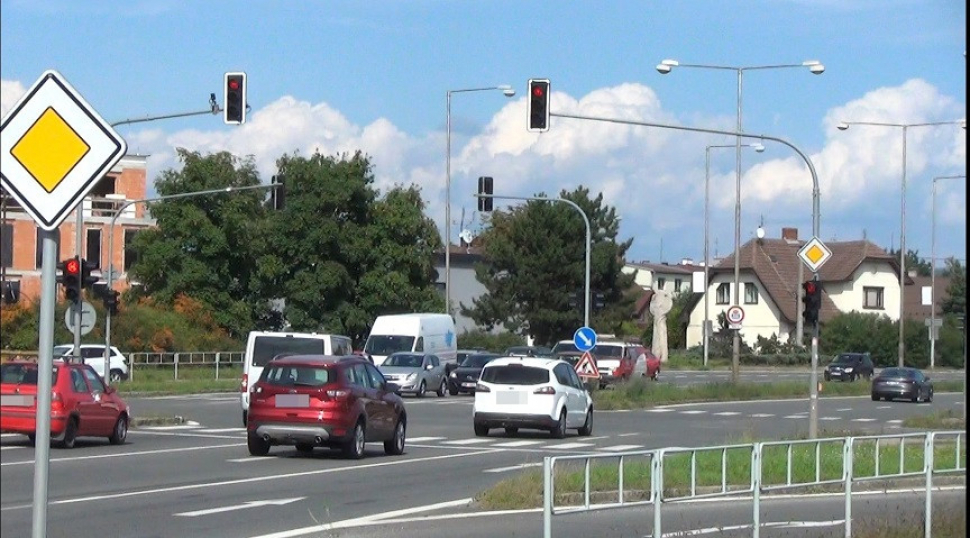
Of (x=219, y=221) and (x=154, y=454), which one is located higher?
(x=219, y=221)

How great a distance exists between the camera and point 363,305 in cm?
7788

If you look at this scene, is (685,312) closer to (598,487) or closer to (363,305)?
(363,305)

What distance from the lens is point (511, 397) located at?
30.2 meters

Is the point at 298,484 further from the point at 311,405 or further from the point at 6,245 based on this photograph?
the point at 6,245

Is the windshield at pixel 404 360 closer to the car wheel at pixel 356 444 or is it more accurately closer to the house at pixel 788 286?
the car wheel at pixel 356 444

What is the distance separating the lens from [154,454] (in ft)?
80.5

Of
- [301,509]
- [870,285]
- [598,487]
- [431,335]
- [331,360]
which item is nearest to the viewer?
[598,487]

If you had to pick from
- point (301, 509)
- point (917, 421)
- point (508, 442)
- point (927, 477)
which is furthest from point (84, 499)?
point (917, 421)

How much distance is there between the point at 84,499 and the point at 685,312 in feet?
334

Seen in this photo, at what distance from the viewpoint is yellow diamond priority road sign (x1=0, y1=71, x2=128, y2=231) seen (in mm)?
6934

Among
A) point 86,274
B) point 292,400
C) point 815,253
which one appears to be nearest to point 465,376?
Answer: point 815,253

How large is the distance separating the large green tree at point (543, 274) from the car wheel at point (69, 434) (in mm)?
68554

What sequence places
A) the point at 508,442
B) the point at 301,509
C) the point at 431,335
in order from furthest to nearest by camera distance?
1. the point at 431,335
2. the point at 508,442
3. the point at 301,509

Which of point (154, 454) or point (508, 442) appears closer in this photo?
point (154, 454)
